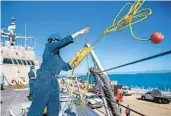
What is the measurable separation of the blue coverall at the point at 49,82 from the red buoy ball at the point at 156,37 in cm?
123

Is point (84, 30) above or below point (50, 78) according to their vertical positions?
above

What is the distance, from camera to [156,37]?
2.72 m

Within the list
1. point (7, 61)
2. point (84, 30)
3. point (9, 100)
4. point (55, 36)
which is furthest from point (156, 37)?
point (7, 61)

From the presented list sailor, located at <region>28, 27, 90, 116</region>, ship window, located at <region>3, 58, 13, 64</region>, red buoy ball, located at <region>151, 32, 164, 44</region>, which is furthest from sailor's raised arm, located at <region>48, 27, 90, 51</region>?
ship window, located at <region>3, 58, 13, 64</region>

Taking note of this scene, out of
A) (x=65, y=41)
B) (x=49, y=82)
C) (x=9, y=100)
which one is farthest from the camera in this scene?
(x=9, y=100)

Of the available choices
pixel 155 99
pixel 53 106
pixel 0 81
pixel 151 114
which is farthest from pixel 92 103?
pixel 53 106

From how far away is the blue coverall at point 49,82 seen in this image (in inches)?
143

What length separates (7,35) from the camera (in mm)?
36562

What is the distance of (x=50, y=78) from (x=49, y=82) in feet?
0.20

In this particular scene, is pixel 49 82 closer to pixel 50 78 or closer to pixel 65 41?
pixel 50 78

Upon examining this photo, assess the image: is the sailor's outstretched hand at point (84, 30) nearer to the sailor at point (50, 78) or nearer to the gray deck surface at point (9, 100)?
the sailor at point (50, 78)

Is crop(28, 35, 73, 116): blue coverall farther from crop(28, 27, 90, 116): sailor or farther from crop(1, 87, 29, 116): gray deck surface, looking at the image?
crop(1, 87, 29, 116): gray deck surface

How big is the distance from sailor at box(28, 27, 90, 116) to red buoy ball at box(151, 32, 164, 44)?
3.78ft

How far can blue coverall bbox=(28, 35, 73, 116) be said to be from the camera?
3.63m
